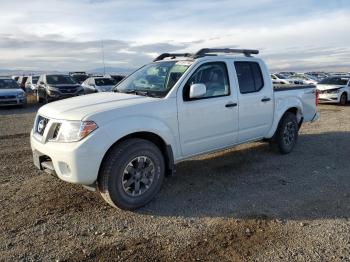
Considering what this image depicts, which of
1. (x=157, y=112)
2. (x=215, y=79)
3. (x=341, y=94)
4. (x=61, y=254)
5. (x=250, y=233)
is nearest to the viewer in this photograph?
(x=61, y=254)

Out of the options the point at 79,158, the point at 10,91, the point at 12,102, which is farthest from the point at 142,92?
the point at 10,91

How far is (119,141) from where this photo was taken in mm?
4465

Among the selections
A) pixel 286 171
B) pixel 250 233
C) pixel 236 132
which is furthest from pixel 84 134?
pixel 286 171

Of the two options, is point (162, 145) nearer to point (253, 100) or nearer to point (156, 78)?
point (156, 78)

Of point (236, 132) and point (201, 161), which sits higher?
point (236, 132)

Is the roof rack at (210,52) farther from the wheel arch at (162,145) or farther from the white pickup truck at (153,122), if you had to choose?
the wheel arch at (162,145)

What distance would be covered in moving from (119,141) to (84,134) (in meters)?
0.46

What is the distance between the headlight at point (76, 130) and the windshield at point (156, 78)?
3.85ft

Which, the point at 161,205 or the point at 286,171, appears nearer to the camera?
the point at 161,205

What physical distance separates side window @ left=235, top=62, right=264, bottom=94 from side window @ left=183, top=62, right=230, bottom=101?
34cm

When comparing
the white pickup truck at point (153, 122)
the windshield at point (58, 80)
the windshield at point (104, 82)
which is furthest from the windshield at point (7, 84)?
the white pickup truck at point (153, 122)

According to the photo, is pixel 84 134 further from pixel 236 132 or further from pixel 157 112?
pixel 236 132

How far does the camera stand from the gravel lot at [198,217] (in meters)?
3.63

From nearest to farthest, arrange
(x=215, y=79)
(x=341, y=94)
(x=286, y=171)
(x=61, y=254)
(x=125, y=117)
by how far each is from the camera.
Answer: (x=61, y=254), (x=125, y=117), (x=215, y=79), (x=286, y=171), (x=341, y=94)
